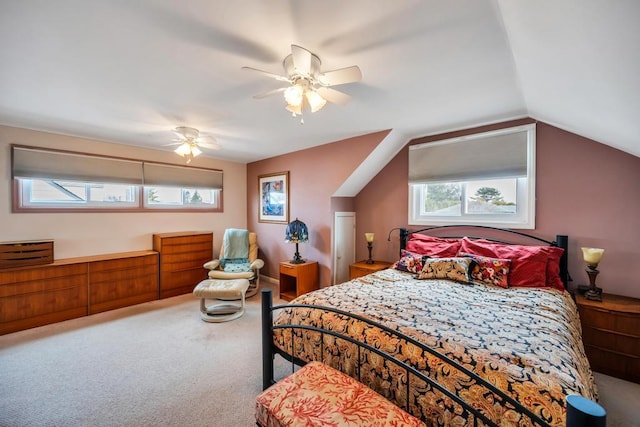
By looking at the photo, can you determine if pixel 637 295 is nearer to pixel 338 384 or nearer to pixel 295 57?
pixel 338 384

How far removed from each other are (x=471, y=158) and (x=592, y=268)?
5.25 ft

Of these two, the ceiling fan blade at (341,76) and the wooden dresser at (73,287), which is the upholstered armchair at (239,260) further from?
the ceiling fan blade at (341,76)

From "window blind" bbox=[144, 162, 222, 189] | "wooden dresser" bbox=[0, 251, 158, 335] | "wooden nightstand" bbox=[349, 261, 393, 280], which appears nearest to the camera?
"wooden dresser" bbox=[0, 251, 158, 335]

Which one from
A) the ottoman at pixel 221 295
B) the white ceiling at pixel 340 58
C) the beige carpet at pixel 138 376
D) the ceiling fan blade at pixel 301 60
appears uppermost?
the white ceiling at pixel 340 58

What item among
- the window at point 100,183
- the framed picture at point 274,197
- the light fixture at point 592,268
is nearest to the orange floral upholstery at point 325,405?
the light fixture at point 592,268

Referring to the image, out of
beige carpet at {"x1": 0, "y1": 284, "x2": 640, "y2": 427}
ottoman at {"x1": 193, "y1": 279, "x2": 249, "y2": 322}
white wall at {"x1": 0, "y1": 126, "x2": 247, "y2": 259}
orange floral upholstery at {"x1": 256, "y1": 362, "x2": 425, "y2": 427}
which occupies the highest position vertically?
white wall at {"x1": 0, "y1": 126, "x2": 247, "y2": 259}

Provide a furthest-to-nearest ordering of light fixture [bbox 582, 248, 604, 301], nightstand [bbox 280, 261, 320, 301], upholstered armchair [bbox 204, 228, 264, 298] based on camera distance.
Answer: upholstered armchair [bbox 204, 228, 264, 298] < nightstand [bbox 280, 261, 320, 301] < light fixture [bbox 582, 248, 604, 301]

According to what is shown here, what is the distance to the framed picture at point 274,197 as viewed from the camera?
4.59m

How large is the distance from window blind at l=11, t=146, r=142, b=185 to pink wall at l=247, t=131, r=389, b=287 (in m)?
2.25

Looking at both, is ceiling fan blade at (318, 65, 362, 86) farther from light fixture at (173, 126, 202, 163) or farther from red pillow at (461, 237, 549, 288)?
red pillow at (461, 237, 549, 288)

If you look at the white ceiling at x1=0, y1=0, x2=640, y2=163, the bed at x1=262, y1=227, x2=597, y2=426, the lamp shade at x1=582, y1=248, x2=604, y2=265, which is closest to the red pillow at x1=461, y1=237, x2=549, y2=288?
the bed at x1=262, y1=227, x2=597, y2=426

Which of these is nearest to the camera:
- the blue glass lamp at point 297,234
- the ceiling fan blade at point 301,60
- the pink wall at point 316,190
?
the ceiling fan blade at point 301,60

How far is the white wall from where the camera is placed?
309cm

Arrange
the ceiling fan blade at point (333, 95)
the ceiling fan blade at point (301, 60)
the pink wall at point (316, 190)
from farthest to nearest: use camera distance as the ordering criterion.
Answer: the pink wall at point (316, 190) → the ceiling fan blade at point (333, 95) → the ceiling fan blade at point (301, 60)
